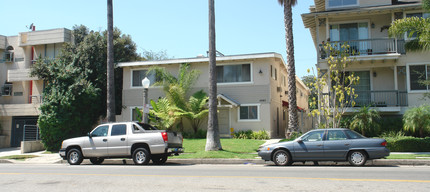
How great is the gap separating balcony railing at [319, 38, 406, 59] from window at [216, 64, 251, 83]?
5.05m

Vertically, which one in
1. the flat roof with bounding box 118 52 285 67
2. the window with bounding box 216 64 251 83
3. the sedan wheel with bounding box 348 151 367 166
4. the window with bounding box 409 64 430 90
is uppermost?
the flat roof with bounding box 118 52 285 67

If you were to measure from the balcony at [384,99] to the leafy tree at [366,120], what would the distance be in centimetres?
82

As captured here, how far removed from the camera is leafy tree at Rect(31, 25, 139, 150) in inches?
910

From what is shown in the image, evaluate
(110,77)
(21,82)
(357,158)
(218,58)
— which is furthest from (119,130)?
(21,82)

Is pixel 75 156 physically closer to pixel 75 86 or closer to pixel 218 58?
pixel 75 86

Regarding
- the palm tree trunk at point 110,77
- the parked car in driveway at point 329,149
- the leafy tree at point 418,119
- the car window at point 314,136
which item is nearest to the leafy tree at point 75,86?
the palm tree trunk at point 110,77

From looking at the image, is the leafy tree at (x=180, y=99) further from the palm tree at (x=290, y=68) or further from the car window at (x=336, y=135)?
the car window at (x=336, y=135)

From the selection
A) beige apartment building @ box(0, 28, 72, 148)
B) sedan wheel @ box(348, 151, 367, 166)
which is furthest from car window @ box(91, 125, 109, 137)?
beige apartment building @ box(0, 28, 72, 148)

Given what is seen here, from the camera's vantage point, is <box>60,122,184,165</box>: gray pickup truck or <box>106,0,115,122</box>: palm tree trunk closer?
<box>60,122,184,165</box>: gray pickup truck

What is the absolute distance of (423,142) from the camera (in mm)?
17031

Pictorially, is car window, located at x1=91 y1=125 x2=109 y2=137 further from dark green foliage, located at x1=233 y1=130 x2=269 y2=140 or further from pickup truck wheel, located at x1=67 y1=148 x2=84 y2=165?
dark green foliage, located at x1=233 y1=130 x2=269 y2=140

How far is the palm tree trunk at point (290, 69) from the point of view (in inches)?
808

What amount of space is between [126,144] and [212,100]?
180 inches

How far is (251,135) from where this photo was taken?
2359 centimetres
